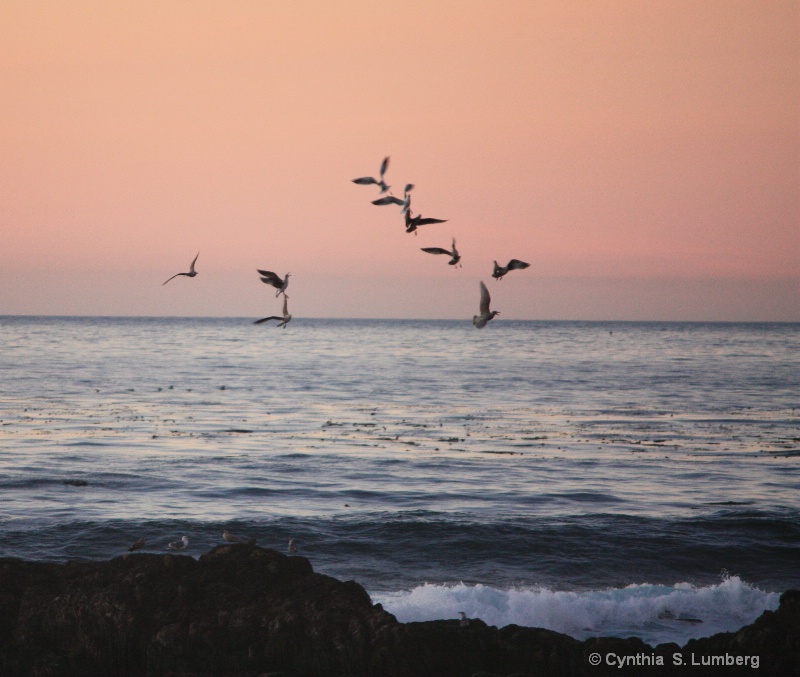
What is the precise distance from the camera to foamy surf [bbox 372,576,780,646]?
1465 centimetres

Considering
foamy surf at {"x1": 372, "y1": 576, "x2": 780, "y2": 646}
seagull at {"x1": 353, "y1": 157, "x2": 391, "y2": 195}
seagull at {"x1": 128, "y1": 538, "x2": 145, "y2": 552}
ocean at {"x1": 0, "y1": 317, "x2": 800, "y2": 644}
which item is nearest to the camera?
seagull at {"x1": 353, "y1": 157, "x2": 391, "y2": 195}

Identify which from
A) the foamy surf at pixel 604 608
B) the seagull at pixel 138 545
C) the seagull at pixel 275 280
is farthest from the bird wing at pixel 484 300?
the seagull at pixel 138 545

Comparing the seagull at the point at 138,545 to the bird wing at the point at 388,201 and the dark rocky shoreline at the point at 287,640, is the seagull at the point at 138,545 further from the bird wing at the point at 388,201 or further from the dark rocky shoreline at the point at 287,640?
the bird wing at the point at 388,201

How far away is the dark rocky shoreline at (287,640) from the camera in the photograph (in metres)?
10.6

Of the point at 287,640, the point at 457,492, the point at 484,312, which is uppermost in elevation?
the point at 484,312

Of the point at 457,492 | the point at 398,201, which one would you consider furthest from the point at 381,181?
the point at 457,492

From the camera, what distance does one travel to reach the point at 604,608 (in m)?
15.4

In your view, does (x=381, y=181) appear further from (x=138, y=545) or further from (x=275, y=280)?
(x=138, y=545)

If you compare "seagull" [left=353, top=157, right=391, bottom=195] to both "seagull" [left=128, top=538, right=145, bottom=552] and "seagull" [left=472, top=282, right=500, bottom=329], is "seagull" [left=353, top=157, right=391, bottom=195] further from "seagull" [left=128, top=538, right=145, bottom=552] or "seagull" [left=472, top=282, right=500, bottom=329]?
"seagull" [left=128, top=538, right=145, bottom=552]

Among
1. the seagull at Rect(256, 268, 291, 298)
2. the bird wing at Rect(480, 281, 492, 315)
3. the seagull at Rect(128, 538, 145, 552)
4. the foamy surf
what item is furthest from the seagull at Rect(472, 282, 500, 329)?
the seagull at Rect(128, 538, 145, 552)

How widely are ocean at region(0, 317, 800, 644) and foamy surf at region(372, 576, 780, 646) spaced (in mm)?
47

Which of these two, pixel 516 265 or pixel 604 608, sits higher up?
pixel 516 265

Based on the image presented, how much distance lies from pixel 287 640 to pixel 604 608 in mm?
6719

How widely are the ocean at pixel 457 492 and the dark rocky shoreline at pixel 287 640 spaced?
3596 millimetres
